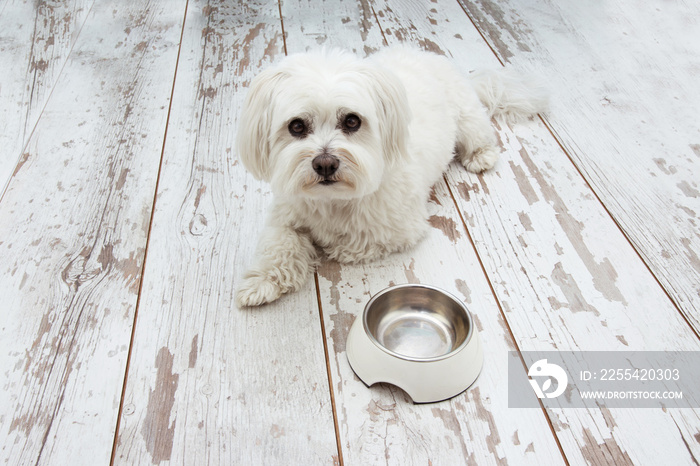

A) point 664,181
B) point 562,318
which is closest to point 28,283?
point 562,318

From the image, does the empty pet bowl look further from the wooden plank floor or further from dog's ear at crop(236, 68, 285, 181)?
dog's ear at crop(236, 68, 285, 181)

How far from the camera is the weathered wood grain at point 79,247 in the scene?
1.23 m

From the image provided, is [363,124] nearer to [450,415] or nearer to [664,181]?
[450,415]

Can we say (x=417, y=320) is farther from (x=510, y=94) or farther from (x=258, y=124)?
(x=510, y=94)

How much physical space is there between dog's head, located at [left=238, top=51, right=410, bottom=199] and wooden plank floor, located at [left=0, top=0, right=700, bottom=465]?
14.0 inches

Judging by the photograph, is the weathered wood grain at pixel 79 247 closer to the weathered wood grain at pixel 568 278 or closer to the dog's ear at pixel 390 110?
the dog's ear at pixel 390 110

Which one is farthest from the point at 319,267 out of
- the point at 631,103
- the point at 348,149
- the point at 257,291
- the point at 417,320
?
the point at 631,103

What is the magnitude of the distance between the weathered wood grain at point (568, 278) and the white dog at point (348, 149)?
150 mm

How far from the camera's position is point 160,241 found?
1668mm

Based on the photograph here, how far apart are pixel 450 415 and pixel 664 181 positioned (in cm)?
119

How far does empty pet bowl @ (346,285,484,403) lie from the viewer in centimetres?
118

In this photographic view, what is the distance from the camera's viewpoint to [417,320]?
1.41 m

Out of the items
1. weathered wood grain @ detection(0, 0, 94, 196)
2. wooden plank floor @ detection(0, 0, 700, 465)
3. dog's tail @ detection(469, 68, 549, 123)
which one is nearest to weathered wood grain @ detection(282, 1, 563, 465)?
wooden plank floor @ detection(0, 0, 700, 465)

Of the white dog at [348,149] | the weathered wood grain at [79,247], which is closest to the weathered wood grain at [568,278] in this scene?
the white dog at [348,149]
